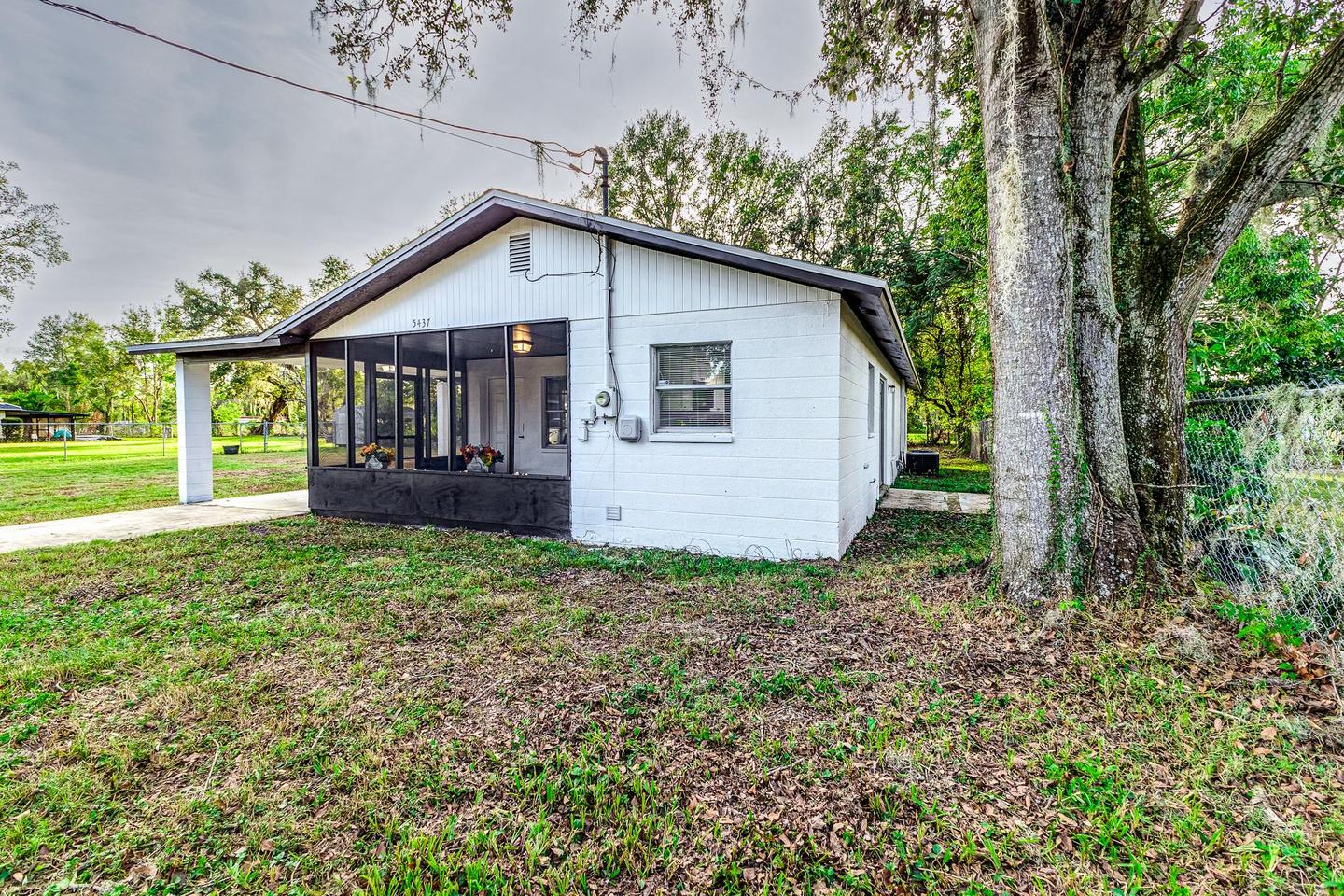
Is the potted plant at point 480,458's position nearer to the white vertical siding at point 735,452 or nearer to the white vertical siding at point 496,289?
the white vertical siding at point 735,452

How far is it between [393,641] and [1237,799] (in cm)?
438

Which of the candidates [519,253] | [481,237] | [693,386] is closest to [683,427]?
[693,386]

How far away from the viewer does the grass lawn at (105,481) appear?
880cm

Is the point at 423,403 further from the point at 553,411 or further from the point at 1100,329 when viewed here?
the point at 1100,329

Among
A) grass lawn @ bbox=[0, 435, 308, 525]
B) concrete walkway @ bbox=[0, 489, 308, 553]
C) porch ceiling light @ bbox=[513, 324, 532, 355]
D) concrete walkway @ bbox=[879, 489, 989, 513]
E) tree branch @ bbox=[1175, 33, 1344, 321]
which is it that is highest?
tree branch @ bbox=[1175, 33, 1344, 321]

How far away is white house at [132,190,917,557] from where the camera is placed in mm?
5574

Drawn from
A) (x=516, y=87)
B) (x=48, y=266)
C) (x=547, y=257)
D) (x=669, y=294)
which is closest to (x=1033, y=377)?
(x=669, y=294)

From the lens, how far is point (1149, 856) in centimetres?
182

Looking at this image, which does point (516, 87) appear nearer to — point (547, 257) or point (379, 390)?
point (547, 257)

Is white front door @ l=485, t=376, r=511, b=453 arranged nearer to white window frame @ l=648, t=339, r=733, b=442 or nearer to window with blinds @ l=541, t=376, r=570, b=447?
window with blinds @ l=541, t=376, r=570, b=447

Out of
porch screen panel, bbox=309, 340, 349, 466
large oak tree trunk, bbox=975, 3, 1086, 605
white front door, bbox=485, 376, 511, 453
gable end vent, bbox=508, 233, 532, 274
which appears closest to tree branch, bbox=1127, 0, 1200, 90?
large oak tree trunk, bbox=975, 3, 1086, 605

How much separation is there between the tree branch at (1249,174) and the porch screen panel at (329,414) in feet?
31.6

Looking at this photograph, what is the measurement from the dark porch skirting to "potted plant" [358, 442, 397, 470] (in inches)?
6.4

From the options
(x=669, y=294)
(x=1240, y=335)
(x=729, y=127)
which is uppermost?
(x=729, y=127)
